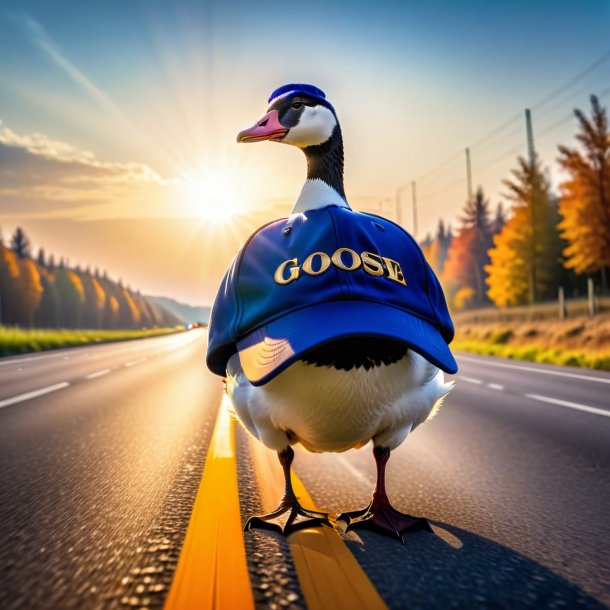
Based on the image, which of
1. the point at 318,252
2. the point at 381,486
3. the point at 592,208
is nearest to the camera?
→ the point at 318,252

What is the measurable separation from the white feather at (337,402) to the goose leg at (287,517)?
15 cm

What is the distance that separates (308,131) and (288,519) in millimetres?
1711

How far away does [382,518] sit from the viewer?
2.92m

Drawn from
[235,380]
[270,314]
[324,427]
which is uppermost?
[270,314]

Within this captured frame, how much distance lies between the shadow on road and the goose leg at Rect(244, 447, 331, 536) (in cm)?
19

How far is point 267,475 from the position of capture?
4246 mm

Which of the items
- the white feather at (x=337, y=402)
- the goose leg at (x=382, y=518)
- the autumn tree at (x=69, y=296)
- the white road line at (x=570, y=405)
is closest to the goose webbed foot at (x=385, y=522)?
the goose leg at (x=382, y=518)

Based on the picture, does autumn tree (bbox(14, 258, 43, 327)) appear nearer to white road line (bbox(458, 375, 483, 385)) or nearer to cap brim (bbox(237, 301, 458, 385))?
white road line (bbox(458, 375, 483, 385))

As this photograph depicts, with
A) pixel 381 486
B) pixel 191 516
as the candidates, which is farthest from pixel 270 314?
pixel 191 516

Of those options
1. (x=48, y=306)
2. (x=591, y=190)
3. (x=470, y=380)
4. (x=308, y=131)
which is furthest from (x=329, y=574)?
(x=48, y=306)

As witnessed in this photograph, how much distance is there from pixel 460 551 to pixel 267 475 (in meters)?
1.77

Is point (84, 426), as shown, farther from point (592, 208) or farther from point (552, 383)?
point (592, 208)

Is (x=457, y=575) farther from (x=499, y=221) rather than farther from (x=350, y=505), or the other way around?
(x=499, y=221)

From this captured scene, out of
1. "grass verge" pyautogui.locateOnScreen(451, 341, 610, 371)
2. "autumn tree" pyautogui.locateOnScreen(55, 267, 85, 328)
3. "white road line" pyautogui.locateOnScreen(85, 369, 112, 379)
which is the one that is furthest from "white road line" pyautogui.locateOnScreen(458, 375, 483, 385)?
"autumn tree" pyautogui.locateOnScreen(55, 267, 85, 328)
